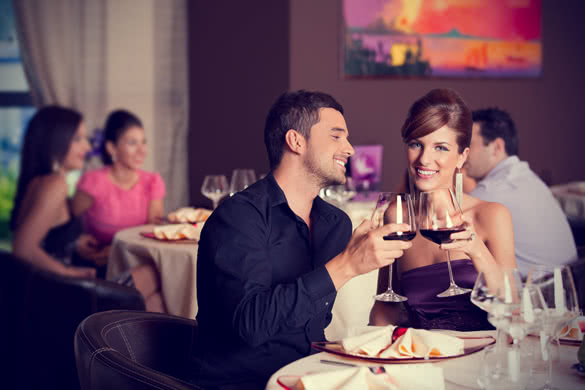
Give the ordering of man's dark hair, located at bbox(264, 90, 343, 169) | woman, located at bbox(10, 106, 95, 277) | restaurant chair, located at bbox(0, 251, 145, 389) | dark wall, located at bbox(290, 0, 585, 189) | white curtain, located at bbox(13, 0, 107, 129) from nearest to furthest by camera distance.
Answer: man's dark hair, located at bbox(264, 90, 343, 169) → restaurant chair, located at bbox(0, 251, 145, 389) → woman, located at bbox(10, 106, 95, 277) → dark wall, located at bbox(290, 0, 585, 189) → white curtain, located at bbox(13, 0, 107, 129)

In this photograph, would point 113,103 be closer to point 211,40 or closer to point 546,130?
point 211,40

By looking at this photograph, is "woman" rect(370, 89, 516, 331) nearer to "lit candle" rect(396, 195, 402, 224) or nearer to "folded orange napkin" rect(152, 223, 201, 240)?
"lit candle" rect(396, 195, 402, 224)

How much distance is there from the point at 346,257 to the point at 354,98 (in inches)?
148

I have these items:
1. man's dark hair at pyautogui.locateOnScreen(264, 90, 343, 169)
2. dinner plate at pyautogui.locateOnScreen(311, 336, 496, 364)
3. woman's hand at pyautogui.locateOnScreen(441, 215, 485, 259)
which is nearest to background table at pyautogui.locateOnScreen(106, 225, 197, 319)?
man's dark hair at pyautogui.locateOnScreen(264, 90, 343, 169)

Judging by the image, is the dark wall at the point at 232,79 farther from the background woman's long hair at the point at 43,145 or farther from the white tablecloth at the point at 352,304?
the white tablecloth at the point at 352,304

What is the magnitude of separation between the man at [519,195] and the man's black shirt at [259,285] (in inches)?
58.3

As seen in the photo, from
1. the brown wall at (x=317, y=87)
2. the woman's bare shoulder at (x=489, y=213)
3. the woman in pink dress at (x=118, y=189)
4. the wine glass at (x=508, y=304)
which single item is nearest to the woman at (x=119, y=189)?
the woman in pink dress at (x=118, y=189)

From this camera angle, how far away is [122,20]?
6.04 m

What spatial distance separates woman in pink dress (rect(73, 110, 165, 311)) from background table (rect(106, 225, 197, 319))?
76 cm

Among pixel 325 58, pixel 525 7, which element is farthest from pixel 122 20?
pixel 525 7

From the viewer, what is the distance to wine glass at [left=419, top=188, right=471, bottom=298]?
168 cm

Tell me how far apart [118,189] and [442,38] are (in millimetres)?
2942

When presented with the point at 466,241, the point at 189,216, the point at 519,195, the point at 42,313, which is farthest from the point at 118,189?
the point at 466,241

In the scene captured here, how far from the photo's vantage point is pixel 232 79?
217 inches
